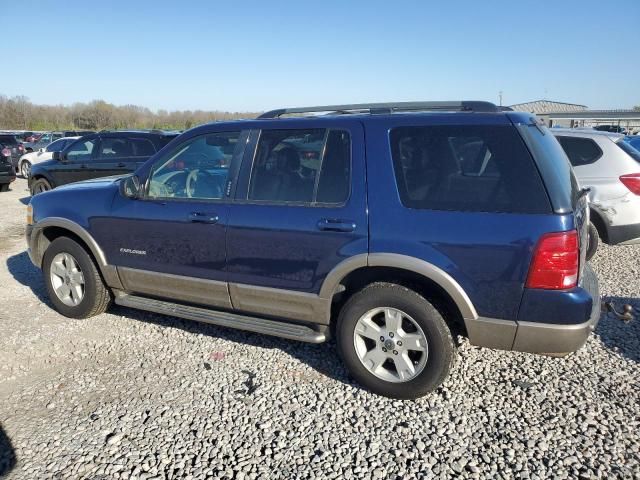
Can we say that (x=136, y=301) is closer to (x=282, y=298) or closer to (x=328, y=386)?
(x=282, y=298)

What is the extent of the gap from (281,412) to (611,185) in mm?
4841

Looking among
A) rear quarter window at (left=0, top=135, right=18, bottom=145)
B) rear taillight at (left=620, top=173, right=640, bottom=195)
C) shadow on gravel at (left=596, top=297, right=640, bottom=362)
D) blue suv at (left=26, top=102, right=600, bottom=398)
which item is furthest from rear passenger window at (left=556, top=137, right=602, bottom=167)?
rear quarter window at (left=0, top=135, right=18, bottom=145)

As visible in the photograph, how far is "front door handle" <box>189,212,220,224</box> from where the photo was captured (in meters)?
3.38

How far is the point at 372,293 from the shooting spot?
2984 millimetres

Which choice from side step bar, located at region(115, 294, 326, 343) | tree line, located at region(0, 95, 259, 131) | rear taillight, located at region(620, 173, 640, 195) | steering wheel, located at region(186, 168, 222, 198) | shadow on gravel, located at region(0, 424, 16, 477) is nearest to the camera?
shadow on gravel, located at region(0, 424, 16, 477)

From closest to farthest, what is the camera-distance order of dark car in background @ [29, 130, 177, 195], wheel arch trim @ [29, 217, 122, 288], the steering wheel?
the steering wheel < wheel arch trim @ [29, 217, 122, 288] < dark car in background @ [29, 130, 177, 195]

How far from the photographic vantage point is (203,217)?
3428mm

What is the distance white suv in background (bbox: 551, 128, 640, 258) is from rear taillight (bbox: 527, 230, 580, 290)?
132 inches

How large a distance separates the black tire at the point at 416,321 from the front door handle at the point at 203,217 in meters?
1.18

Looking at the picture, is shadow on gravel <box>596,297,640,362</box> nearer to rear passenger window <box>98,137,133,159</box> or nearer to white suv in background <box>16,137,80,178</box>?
rear passenger window <box>98,137,133,159</box>

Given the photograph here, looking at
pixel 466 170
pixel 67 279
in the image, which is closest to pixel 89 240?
pixel 67 279

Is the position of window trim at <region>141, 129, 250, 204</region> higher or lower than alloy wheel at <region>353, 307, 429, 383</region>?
higher

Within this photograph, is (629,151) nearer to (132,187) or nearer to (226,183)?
(226,183)

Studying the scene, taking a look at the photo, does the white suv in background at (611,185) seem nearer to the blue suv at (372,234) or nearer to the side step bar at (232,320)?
A: the blue suv at (372,234)
